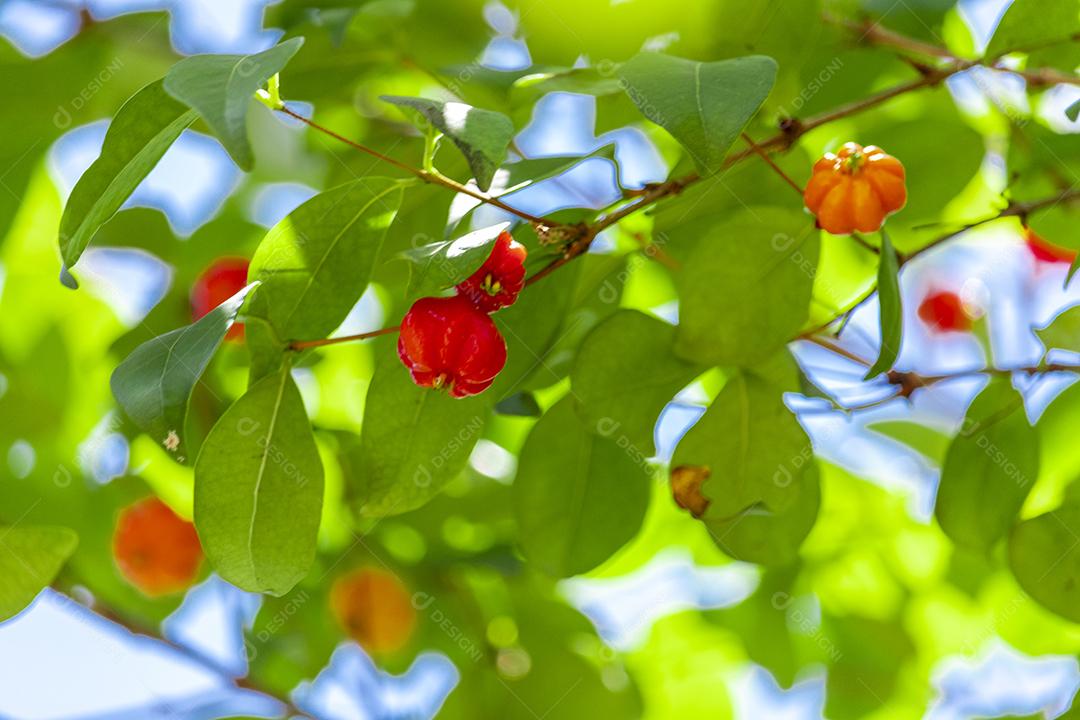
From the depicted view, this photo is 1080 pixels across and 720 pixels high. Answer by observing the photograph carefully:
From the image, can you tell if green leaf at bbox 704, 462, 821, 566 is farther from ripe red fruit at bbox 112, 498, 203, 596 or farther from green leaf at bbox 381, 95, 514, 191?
ripe red fruit at bbox 112, 498, 203, 596

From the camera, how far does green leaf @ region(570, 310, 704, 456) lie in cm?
155

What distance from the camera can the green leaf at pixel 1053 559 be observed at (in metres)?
1.51

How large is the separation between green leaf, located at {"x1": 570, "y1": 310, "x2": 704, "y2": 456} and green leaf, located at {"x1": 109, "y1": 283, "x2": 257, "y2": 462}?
0.51 metres

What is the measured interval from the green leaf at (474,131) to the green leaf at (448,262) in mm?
76

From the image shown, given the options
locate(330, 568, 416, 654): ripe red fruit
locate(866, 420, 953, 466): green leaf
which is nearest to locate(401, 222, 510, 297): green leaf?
locate(330, 568, 416, 654): ripe red fruit

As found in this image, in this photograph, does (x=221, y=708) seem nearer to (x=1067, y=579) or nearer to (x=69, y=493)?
(x=69, y=493)

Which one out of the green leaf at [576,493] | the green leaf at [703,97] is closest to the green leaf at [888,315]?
the green leaf at [703,97]

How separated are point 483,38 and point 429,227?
0.53 meters

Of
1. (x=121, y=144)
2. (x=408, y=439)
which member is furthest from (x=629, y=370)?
(x=121, y=144)

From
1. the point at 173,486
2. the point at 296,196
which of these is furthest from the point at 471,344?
the point at 173,486

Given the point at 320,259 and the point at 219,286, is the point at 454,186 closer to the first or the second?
the point at 320,259

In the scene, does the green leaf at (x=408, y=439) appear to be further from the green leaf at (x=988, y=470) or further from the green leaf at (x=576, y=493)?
the green leaf at (x=988, y=470)

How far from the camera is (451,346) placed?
1.32 metres

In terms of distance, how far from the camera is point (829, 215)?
58.4 inches
